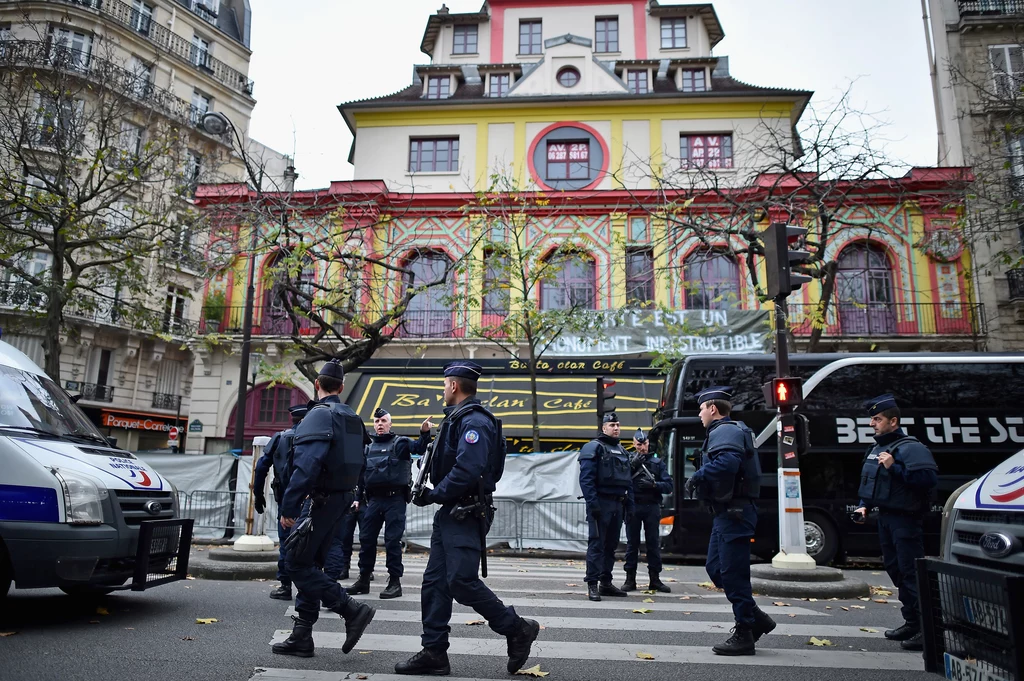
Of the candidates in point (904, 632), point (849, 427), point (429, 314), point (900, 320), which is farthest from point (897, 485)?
point (429, 314)

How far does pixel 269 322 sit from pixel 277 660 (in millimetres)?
21335

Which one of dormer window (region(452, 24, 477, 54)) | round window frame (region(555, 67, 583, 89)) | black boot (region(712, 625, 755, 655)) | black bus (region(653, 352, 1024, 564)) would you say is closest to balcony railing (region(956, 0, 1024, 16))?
round window frame (region(555, 67, 583, 89))

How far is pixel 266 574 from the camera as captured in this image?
29.2 feet

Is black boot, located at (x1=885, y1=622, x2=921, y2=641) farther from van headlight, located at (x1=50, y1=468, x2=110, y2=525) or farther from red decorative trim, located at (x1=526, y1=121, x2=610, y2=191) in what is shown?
red decorative trim, located at (x1=526, y1=121, x2=610, y2=191)

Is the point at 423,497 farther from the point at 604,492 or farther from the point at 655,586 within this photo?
the point at 655,586

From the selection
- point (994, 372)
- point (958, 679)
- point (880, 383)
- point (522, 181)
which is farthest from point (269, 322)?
point (958, 679)

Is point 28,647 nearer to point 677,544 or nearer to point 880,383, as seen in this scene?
point 677,544

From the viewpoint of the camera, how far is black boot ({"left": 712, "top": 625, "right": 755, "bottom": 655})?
17.3 feet

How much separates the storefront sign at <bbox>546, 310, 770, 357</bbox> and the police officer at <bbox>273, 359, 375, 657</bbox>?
16331 mm

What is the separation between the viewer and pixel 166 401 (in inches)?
1320

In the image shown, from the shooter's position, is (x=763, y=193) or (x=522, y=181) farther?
(x=522, y=181)

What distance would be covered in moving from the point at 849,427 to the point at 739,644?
30.1 ft

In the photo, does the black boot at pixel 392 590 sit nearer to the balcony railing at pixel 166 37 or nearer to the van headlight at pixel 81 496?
the van headlight at pixel 81 496

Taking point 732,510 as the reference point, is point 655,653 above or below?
below
